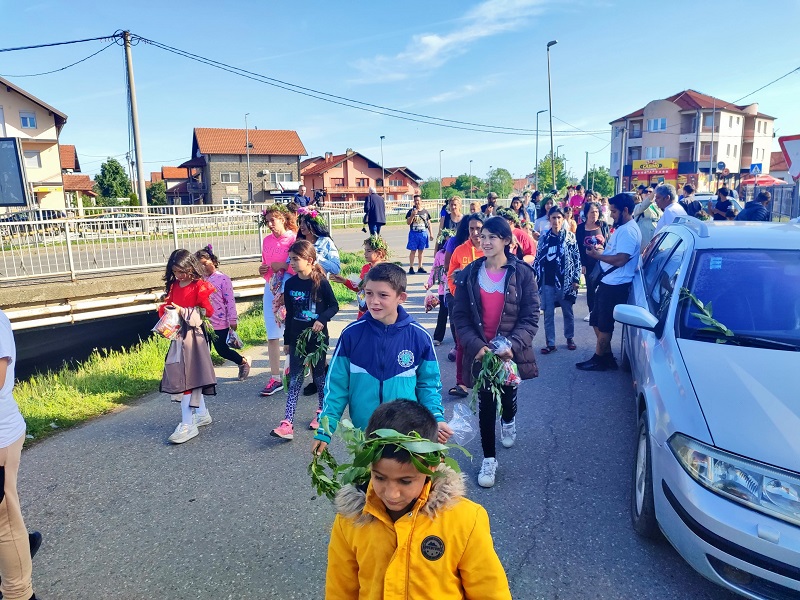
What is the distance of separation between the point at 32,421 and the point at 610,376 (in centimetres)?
603

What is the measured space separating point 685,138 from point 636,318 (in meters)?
72.3

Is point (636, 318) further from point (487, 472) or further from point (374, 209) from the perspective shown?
point (374, 209)

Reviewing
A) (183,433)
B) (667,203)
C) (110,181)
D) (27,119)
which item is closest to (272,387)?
(183,433)

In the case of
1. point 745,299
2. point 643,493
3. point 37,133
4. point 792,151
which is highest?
point 37,133

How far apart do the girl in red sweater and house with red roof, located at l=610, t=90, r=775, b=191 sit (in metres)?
64.0

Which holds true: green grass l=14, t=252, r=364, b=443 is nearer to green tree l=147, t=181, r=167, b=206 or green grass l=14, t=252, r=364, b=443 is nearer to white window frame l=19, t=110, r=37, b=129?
white window frame l=19, t=110, r=37, b=129

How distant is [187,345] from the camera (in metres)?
4.79

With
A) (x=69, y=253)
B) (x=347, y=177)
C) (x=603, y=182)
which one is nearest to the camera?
(x=69, y=253)

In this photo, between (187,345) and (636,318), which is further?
(187,345)

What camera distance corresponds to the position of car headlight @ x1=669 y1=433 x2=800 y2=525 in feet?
7.39

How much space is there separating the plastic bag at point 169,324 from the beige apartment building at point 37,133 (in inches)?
1698

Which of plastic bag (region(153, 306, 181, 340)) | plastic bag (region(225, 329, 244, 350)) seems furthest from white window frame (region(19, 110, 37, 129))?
plastic bag (region(153, 306, 181, 340))

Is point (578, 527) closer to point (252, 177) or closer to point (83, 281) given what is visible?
point (83, 281)

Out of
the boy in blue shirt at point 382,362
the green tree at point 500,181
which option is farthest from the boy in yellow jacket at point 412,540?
the green tree at point 500,181
